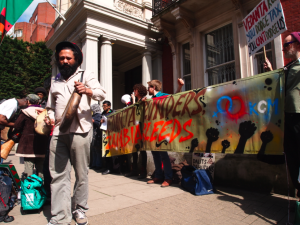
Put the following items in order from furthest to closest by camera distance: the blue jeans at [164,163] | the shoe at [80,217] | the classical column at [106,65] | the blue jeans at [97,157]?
the classical column at [106,65] < the blue jeans at [97,157] < the blue jeans at [164,163] < the shoe at [80,217]

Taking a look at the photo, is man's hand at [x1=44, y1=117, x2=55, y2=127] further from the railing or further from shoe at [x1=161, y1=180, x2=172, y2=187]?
the railing

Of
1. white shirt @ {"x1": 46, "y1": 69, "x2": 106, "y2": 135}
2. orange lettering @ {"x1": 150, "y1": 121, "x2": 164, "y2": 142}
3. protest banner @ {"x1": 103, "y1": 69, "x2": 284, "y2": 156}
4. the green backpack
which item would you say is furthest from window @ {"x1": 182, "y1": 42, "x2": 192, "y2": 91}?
the green backpack

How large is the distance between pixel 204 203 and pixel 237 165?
1167 mm

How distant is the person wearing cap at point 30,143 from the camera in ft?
12.0

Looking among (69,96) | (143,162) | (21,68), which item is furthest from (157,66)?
(21,68)

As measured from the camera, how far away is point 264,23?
11.8 feet

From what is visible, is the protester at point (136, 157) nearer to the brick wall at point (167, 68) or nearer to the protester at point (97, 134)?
the protester at point (97, 134)

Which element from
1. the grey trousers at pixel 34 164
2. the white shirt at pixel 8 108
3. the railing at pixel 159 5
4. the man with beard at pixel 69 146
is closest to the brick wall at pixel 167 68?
the railing at pixel 159 5

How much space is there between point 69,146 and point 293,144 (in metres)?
2.69

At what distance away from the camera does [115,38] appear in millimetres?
10680

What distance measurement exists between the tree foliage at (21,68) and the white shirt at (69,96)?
18.7 metres

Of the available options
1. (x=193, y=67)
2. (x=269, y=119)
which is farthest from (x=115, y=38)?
(x=269, y=119)

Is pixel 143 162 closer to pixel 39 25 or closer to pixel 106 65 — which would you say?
pixel 106 65

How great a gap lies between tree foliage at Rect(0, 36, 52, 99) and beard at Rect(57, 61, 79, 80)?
1876 cm
